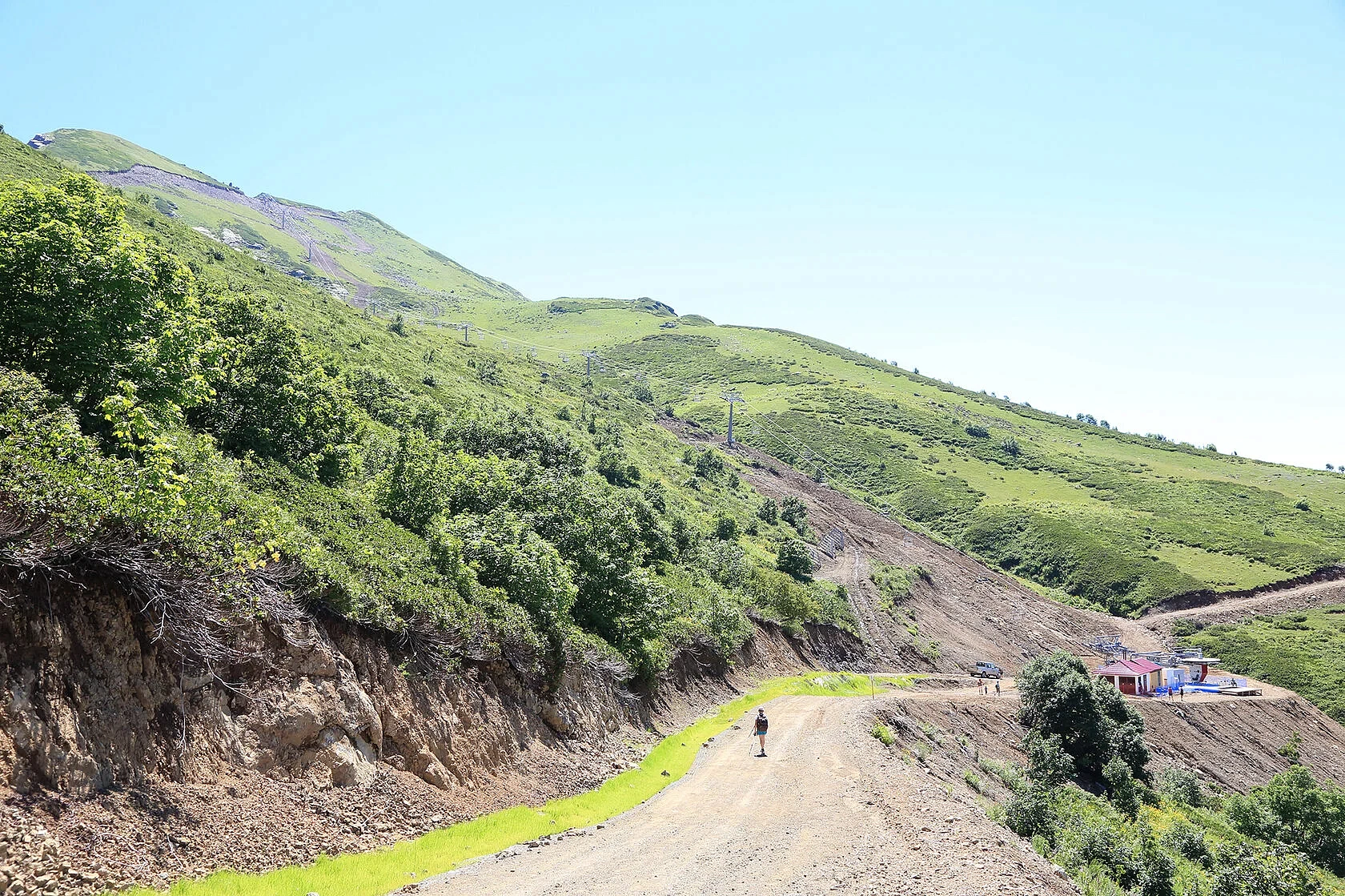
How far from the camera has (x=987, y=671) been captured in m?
65.3

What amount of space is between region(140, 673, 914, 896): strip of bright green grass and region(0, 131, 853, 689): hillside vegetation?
3797mm

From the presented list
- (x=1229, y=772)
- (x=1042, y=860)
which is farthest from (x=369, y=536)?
(x=1229, y=772)

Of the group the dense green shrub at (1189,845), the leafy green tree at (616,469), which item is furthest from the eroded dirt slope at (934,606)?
the dense green shrub at (1189,845)

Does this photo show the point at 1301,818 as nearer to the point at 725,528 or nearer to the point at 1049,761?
the point at 1049,761

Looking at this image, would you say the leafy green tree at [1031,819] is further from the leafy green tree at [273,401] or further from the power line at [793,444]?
the power line at [793,444]

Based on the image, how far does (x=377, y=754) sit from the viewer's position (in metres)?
16.9

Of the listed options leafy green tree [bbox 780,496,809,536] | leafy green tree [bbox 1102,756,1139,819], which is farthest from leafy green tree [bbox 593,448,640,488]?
leafy green tree [bbox 1102,756,1139,819]

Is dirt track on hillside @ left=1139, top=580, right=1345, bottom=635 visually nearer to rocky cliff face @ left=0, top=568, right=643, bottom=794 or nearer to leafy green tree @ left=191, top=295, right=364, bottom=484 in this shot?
rocky cliff face @ left=0, top=568, right=643, bottom=794

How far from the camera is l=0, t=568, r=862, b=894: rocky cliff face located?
34.5 ft

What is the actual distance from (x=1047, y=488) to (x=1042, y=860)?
130023 mm

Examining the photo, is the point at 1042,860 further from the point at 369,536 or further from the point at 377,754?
the point at 369,536

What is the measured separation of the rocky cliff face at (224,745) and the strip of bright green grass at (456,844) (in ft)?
1.04

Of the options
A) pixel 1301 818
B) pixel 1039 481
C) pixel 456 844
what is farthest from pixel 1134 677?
pixel 1039 481

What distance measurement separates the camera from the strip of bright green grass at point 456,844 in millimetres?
12203
